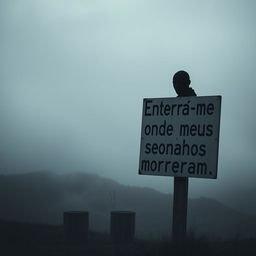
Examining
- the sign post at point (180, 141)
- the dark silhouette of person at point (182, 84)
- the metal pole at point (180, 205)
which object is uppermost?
the dark silhouette of person at point (182, 84)

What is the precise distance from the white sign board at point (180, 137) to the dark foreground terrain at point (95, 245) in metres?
1.21

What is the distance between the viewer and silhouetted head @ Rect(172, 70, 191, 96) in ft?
21.7

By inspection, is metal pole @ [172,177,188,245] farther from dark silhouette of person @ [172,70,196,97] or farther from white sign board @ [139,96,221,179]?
dark silhouette of person @ [172,70,196,97]

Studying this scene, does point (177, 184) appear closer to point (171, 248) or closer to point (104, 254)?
point (171, 248)

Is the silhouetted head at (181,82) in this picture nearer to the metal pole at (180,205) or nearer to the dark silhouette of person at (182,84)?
the dark silhouette of person at (182,84)

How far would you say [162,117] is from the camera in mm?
6430

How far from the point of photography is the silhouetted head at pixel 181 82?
662cm

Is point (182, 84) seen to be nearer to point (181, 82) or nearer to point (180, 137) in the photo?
point (181, 82)

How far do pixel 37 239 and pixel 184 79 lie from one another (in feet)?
25.1

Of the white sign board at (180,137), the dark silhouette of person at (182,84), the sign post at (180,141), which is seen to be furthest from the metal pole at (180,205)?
the dark silhouette of person at (182,84)

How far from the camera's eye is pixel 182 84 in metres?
6.62

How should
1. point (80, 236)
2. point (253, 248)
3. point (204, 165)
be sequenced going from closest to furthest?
1. point (204, 165)
2. point (253, 248)
3. point (80, 236)

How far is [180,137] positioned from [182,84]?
802 mm

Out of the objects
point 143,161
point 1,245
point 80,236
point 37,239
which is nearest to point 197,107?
point 143,161
